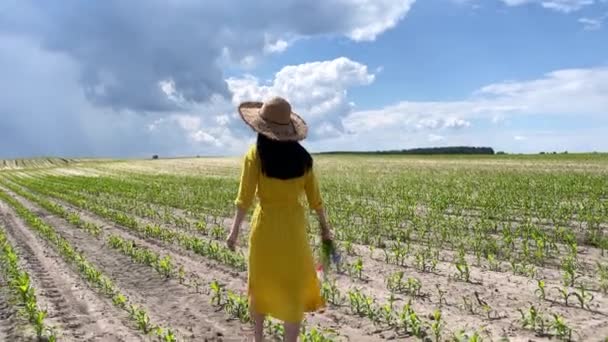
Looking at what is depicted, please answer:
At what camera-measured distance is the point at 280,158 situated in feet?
14.0

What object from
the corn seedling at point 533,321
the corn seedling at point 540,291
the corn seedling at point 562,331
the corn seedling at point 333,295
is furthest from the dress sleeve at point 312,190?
the corn seedling at point 540,291

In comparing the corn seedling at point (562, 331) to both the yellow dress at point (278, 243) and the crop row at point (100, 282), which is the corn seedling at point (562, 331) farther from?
the crop row at point (100, 282)

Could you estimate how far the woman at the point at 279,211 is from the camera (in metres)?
4.30

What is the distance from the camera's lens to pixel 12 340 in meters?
5.83

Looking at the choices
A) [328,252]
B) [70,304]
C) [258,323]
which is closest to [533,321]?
[328,252]

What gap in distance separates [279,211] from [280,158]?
1.39ft

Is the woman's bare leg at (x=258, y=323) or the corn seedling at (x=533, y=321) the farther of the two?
the corn seedling at (x=533, y=321)

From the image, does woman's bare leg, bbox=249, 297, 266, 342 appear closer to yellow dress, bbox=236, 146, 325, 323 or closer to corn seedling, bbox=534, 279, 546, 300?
yellow dress, bbox=236, 146, 325, 323

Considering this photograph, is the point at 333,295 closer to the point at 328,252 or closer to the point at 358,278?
the point at 358,278

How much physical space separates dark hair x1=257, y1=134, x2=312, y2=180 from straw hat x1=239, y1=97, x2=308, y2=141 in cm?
6

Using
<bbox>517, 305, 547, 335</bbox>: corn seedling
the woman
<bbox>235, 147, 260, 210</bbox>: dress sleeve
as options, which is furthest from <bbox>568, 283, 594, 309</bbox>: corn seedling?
<bbox>235, 147, 260, 210</bbox>: dress sleeve

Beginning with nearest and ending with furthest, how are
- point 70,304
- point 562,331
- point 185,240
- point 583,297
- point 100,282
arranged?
point 562,331 < point 583,297 < point 70,304 < point 100,282 < point 185,240

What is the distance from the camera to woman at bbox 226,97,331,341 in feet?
14.1

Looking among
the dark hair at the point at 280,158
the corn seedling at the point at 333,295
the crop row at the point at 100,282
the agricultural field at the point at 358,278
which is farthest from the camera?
the corn seedling at the point at 333,295
